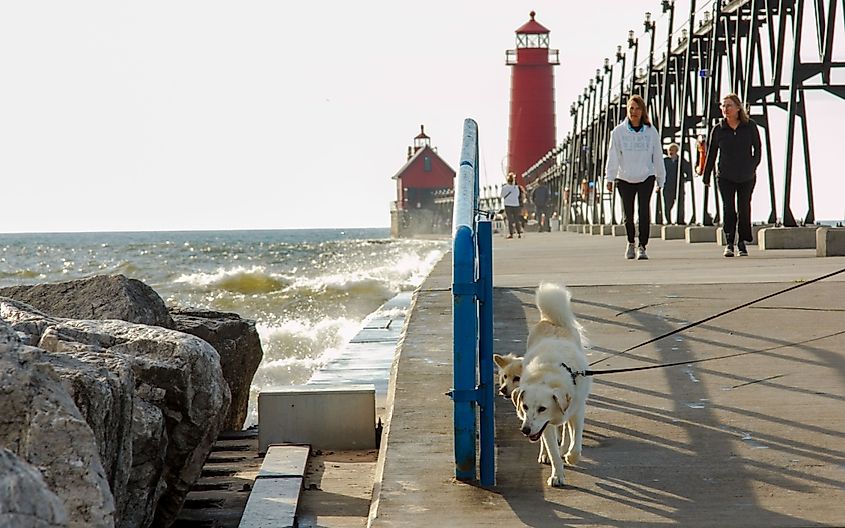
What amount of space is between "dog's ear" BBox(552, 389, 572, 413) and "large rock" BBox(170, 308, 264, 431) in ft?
13.8

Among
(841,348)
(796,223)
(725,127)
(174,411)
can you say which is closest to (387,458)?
(174,411)

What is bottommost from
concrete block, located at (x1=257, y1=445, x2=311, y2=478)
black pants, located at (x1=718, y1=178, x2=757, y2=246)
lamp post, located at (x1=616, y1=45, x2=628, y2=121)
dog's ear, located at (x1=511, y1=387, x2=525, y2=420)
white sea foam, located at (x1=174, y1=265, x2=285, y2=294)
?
white sea foam, located at (x1=174, y1=265, x2=285, y2=294)

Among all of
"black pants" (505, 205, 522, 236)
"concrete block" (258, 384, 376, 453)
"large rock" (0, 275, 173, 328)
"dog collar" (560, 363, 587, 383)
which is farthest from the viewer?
"black pants" (505, 205, 522, 236)

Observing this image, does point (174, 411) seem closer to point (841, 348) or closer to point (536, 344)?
point (536, 344)

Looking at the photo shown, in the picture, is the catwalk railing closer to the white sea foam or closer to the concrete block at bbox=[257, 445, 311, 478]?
the concrete block at bbox=[257, 445, 311, 478]

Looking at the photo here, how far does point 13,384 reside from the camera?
334 centimetres

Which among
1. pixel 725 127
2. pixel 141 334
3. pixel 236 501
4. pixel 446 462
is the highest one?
pixel 725 127

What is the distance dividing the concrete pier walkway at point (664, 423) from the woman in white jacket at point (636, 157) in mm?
3659

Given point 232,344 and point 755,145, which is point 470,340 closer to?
point 232,344

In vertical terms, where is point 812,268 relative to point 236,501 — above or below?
above

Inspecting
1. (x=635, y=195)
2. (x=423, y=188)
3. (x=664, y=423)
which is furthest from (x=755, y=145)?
(x=423, y=188)

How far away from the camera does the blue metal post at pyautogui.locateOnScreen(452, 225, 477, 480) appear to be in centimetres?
405

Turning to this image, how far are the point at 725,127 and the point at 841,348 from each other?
237 inches

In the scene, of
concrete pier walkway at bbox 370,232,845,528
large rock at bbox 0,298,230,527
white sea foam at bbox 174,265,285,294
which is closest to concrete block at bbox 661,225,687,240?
concrete pier walkway at bbox 370,232,845,528
